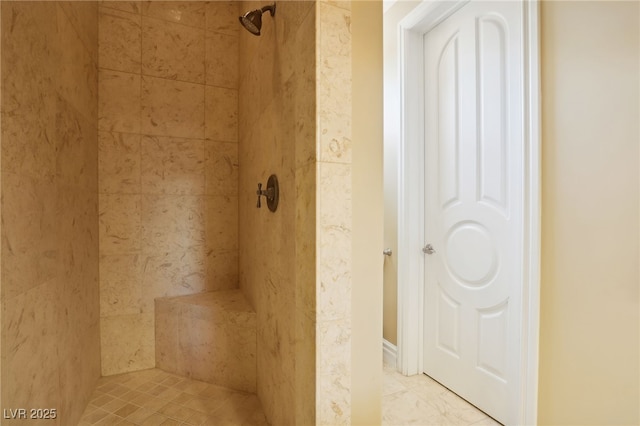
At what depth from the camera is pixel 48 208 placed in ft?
3.95

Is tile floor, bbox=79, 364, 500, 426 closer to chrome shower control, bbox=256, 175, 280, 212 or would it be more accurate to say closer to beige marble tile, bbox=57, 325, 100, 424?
beige marble tile, bbox=57, 325, 100, 424

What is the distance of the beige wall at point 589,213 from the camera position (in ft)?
3.51

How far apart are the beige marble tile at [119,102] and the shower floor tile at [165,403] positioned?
60.9 inches

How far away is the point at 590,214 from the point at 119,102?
2555 mm

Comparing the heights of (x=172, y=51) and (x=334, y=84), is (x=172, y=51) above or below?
above

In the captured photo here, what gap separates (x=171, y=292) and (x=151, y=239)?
0.38 metres

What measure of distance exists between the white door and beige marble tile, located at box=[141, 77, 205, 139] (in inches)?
62.3

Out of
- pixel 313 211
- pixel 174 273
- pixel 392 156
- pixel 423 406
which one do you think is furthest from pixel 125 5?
pixel 423 406

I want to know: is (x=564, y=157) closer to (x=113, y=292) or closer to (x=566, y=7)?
(x=566, y=7)

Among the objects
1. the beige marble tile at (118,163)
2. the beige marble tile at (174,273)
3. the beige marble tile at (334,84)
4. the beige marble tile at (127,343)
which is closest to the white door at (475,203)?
the beige marble tile at (334,84)

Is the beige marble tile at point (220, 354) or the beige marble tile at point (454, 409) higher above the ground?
the beige marble tile at point (220, 354)

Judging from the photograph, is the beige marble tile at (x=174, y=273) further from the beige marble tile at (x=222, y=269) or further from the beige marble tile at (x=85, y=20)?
A: the beige marble tile at (x=85, y=20)

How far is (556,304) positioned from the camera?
129cm

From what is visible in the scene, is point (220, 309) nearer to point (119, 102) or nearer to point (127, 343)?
point (127, 343)
